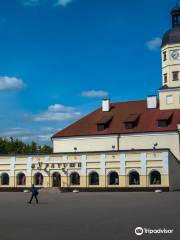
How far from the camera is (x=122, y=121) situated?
62625mm

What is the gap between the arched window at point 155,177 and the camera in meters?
50.6

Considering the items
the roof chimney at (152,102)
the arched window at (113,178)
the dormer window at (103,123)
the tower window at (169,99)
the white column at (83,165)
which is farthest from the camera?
the roof chimney at (152,102)

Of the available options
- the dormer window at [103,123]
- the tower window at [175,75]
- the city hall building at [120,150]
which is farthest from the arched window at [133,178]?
the tower window at [175,75]

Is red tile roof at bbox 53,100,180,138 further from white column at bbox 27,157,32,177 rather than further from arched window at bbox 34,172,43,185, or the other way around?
arched window at bbox 34,172,43,185

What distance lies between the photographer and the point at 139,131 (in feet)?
196

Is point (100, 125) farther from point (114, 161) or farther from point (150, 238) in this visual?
point (150, 238)

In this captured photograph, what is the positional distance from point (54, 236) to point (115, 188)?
127ft

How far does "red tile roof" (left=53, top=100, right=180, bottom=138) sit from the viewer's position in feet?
197

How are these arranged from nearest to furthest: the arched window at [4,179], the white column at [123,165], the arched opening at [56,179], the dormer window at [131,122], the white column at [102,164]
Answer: the white column at [123,165], the white column at [102,164], the arched opening at [56,179], the arched window at [4,179], the dormer window at [131,122]

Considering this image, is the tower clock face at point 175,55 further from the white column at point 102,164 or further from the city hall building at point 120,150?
the white column at point 102,164

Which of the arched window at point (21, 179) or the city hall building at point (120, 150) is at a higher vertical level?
the city hall building at point (120, 150)

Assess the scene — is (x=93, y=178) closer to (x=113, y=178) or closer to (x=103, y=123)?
(x=113, y=178)

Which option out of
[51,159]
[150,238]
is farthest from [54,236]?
[51,159]

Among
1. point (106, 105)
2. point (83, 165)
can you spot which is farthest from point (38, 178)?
point (106, 105)
